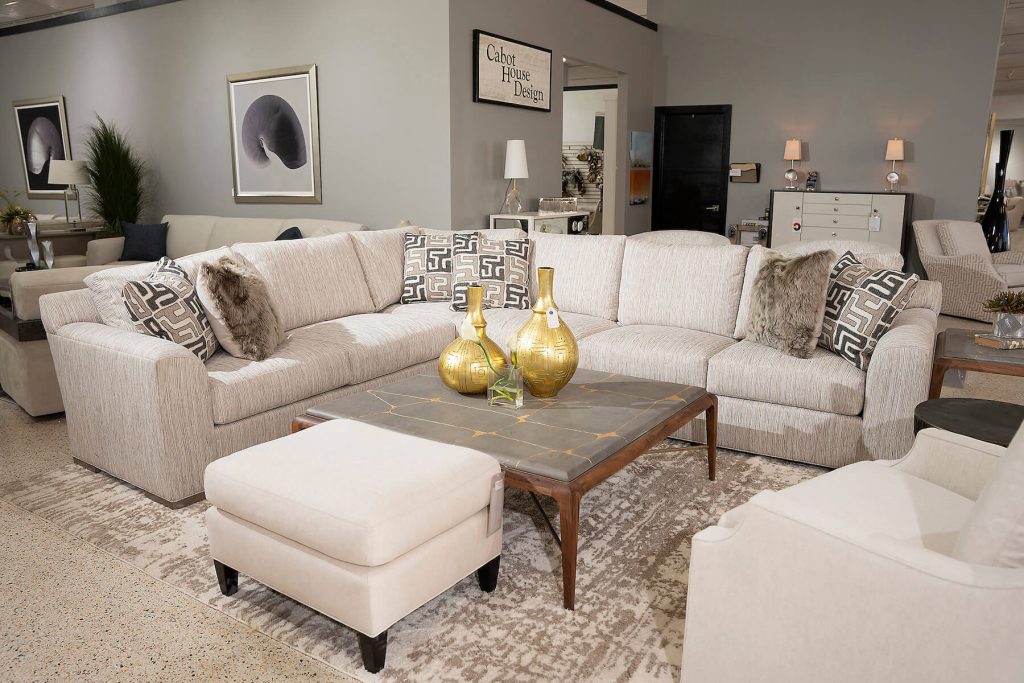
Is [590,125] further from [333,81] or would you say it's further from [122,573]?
[122,573]

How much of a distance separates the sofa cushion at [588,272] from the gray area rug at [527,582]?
1164 mm

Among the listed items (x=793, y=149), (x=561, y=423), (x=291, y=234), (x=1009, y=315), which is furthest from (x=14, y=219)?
(x=793, y=149)

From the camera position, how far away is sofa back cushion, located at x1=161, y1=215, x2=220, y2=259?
613 centimetres

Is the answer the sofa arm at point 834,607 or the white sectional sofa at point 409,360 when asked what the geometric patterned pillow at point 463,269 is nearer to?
the white sectional sofa at point 409,360

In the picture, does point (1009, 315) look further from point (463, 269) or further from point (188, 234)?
point (188, 234)

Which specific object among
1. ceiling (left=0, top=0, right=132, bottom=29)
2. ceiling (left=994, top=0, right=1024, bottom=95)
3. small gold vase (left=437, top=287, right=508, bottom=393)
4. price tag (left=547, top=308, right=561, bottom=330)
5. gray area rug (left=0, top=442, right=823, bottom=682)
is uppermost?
ceiling (left=0, top=0, right=132, bottom=29)

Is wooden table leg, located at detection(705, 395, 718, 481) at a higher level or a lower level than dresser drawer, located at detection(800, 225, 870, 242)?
lower

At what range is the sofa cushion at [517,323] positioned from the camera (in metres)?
3.75

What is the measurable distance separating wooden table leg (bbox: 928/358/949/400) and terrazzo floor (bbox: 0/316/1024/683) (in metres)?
2.51

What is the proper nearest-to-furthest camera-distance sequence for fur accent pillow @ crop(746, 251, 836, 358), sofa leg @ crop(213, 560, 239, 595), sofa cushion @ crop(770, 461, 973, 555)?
sofa cushion @ crop(770, 461, 973, 555) < sofa leg @ crop(213, 560, 239, 595) < fur accent pillow @ crop(746, 251, 836, 358)

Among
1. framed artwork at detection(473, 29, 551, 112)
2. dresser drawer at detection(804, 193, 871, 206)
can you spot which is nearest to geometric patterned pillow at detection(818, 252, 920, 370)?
framed artwork at detection(473, 29, 551, 112)

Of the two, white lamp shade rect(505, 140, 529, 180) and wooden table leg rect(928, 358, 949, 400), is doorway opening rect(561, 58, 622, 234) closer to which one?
white lamp shade rect(505, 140, 529, 180)

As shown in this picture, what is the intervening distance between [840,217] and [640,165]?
86.8 inches

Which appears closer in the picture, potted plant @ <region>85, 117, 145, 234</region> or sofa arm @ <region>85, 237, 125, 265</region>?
sofa arm @ <region>85, 237, 125, 265</region>
